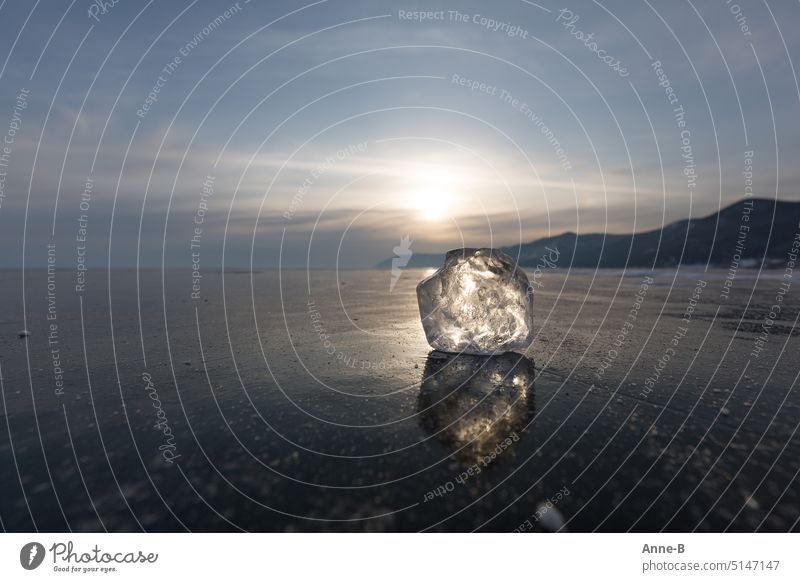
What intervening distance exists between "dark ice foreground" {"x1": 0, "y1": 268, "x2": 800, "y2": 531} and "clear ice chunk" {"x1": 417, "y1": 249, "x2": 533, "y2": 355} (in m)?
0.54

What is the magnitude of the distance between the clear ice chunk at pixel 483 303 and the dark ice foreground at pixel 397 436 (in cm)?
54

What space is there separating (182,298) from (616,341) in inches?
914

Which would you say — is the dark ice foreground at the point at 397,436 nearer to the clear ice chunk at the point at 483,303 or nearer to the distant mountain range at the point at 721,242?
the clear ice chunk at the point at 483,303

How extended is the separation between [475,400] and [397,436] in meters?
1.85

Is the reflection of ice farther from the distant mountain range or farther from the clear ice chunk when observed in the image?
the distant mountain range

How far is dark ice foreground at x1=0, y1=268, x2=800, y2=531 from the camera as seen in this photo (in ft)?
13.9

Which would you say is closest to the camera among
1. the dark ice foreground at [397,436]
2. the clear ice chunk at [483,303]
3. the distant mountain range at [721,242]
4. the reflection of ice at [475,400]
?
the dark ice foreground at [397,436]

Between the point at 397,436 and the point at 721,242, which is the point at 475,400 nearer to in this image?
the point at 397,436

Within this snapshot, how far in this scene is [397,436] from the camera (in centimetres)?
579

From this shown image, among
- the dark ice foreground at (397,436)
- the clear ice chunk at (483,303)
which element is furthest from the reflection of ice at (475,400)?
the clear ice chunk at (483,303)

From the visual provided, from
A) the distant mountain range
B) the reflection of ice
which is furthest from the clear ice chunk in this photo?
the distant mountain range

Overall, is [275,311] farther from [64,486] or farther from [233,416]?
[64,486]

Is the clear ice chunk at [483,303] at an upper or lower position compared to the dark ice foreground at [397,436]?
upper

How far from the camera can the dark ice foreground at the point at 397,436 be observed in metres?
4.24
